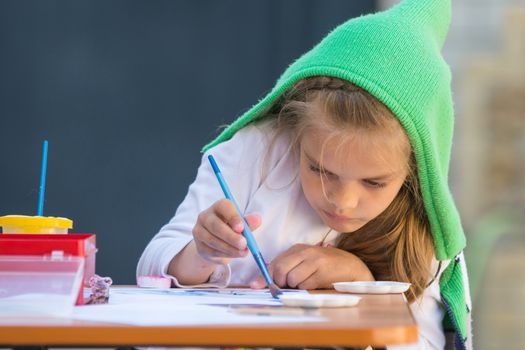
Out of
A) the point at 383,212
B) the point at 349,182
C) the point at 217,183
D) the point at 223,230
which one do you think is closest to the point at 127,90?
the point at 217,183

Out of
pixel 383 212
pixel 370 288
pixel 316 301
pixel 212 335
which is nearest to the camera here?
pixel 212 335

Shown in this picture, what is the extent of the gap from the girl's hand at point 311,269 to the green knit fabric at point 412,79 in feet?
0.61

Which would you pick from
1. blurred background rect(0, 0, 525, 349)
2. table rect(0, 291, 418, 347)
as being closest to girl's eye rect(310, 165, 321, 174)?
table rect(0, 291, 418, 347)

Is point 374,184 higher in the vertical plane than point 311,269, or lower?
higher

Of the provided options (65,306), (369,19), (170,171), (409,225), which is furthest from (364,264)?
(170,171)

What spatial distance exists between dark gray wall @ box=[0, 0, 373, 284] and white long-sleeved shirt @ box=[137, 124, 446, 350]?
4.57ft

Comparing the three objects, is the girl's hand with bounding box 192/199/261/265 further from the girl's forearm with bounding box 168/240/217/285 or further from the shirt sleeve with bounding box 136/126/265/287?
the shirt sleeve with bounding box 136/126/265/287

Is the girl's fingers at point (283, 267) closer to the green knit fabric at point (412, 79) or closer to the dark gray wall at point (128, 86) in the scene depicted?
the green knit fabric at point (412, 79)

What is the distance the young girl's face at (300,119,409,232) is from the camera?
4.46ft

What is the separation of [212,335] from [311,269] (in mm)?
586

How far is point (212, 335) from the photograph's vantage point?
738 millimetres

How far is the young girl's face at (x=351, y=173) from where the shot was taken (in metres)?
1.36

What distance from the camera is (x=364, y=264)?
1.45m

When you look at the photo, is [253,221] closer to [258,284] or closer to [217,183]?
[258,284]
